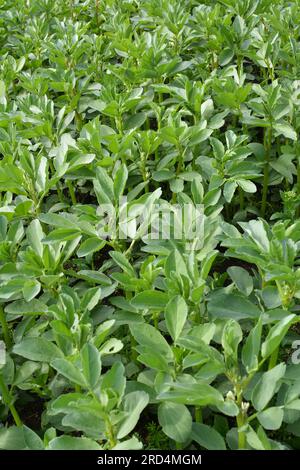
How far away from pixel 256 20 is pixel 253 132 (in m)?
0.59

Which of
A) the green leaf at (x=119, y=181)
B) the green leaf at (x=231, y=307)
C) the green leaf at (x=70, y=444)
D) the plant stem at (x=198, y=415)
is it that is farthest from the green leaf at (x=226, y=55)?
the green leaf at (x=70, y=444)

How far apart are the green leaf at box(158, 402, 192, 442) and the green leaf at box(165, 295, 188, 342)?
147 mm

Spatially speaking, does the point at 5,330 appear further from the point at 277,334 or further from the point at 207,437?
the point at 277,334

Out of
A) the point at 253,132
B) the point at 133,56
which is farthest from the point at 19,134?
the point at 253,132

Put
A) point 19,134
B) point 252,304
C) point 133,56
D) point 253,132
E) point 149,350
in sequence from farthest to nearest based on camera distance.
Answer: point 133,56
point 253,132
point 19,134
point 252,304
point 149,350

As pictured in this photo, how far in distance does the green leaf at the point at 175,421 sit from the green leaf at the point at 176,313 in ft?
0.48

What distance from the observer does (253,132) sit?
2.27m

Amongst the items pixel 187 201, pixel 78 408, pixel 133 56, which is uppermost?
pixel 133 56

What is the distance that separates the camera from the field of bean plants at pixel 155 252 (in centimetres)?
125

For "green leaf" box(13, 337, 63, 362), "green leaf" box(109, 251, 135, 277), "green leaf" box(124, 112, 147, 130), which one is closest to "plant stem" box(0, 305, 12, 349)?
"green leaf" box(13, 337, 63, 362)

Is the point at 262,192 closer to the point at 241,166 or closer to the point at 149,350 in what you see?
the point at 241,166

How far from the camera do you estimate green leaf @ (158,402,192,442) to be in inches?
48.5

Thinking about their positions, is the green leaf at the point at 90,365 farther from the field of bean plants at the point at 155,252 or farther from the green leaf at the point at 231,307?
the green leaf at the point at 231,307

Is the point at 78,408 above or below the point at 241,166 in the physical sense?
below
